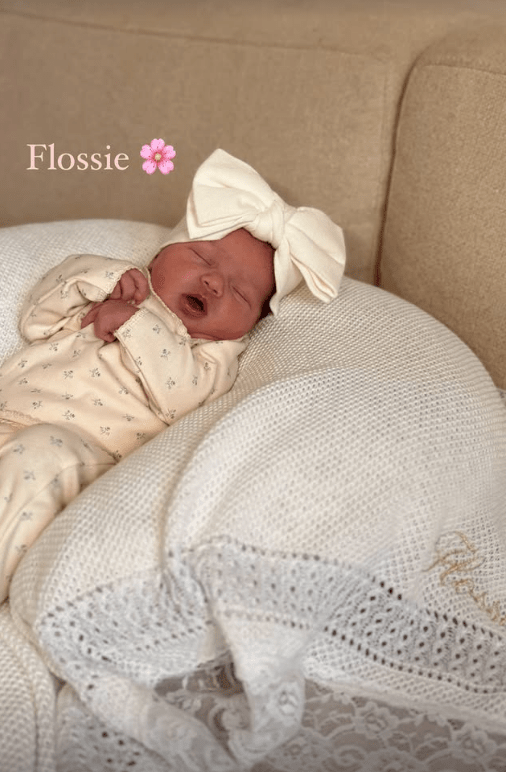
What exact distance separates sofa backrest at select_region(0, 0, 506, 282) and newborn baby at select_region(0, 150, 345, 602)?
228mm

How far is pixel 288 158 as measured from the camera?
5.37ft

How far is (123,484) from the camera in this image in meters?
1.03

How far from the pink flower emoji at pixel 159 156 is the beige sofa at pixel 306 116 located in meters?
0.02

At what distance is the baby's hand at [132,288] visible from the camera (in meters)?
1.38

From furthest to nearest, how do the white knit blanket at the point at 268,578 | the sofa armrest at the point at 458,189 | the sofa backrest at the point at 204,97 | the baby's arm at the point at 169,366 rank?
1. the sofa backrest at the point at 204,97
2. the sofa armrest at the point at 458,189
3. the baby's arm at the point at 169,366
4. the white knit blanket at the point at 268,578

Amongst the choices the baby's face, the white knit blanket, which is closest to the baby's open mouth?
the baby's face

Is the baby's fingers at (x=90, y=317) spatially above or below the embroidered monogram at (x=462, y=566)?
above

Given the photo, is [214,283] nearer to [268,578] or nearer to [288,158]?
[288,158]

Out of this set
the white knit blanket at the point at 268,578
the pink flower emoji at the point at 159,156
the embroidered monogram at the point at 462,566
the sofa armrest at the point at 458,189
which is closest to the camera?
the white knit blanket at the point at 268,578

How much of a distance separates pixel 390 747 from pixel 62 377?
711 millimetres

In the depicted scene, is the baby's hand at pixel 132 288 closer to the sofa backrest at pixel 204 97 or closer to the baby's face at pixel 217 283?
the baby's face at pixel 217 283

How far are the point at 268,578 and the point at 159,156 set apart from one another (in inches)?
44.5

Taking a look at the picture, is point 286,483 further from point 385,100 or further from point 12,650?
point 385,100

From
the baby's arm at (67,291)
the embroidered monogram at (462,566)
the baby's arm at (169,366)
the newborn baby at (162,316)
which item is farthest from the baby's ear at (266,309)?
the embroidered monogram at (462,566)
